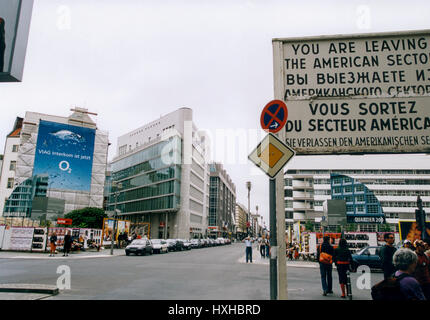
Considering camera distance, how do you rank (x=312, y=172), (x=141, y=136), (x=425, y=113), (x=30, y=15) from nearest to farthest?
(x=425, y=113) → (x=30, y=15) → (x=141, y=136) → (x=312, y=172)

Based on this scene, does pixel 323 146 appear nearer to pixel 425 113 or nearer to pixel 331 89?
pixel 331 89

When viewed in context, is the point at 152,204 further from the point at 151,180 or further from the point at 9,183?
the point at 9,183

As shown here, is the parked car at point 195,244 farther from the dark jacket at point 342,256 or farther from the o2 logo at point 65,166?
Result: the dark jacket at point 342,256

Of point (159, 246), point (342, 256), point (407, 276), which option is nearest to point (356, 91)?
point (407, 276)

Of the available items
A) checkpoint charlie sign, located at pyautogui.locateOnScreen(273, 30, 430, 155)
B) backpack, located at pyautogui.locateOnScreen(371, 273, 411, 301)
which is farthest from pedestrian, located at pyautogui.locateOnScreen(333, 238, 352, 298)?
backpack, located at pyautogui.locateOnScreen(371, 273, 411, 301)

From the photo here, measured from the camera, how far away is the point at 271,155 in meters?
4.12

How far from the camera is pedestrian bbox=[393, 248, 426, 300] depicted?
3.24 m

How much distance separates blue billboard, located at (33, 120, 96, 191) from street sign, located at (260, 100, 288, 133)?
4262 cm

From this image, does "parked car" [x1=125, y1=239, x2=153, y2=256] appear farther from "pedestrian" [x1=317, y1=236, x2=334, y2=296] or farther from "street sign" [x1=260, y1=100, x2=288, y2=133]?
"street sign" [x1=260, y1=100, x2=288, y2=133]

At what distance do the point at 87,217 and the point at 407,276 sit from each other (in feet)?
175

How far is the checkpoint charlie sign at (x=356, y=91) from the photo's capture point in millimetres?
4516

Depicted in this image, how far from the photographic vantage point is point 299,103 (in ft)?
15.5

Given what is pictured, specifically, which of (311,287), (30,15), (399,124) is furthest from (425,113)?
(311,287)
